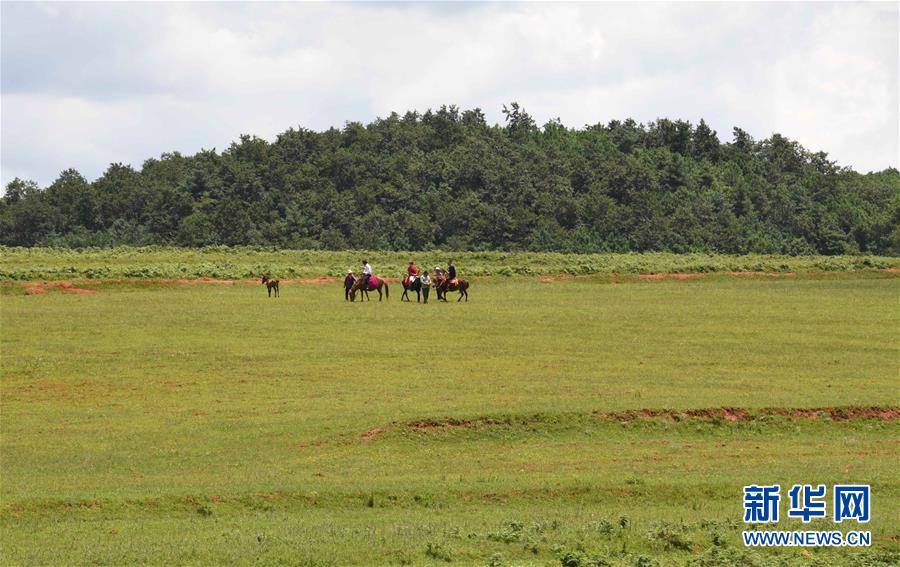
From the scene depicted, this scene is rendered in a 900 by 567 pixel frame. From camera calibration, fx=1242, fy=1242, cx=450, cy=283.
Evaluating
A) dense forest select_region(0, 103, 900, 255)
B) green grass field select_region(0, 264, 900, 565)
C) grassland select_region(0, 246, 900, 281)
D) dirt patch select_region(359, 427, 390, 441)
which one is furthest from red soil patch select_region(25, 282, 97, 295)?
dense forest select_region(0, 103, 900, 255)

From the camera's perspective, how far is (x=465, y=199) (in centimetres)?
13162

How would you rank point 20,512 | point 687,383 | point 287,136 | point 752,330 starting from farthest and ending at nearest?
point 287,136
point 752,330
point 687,383
point 20,512

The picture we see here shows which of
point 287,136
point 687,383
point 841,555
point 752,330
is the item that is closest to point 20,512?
point 841,555

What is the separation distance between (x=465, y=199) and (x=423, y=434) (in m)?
106

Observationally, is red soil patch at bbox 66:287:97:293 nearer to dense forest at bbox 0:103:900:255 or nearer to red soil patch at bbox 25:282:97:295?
red soil patch at bbox 25:282:97:295

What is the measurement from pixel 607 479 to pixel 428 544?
5.75m

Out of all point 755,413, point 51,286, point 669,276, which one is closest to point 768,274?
point 669,276

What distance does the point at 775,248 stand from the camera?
129 meters

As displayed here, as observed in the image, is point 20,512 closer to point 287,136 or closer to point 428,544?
point 428,544

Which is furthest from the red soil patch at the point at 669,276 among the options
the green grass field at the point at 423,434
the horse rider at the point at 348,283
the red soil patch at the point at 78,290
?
the red soil patch at the point at 78,290

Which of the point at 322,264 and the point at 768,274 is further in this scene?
the point at 322,264

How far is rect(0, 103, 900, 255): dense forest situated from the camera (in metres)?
127

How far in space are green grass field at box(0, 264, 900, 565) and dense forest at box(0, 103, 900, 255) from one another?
79.9 metres

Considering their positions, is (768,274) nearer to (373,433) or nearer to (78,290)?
(78,290)
